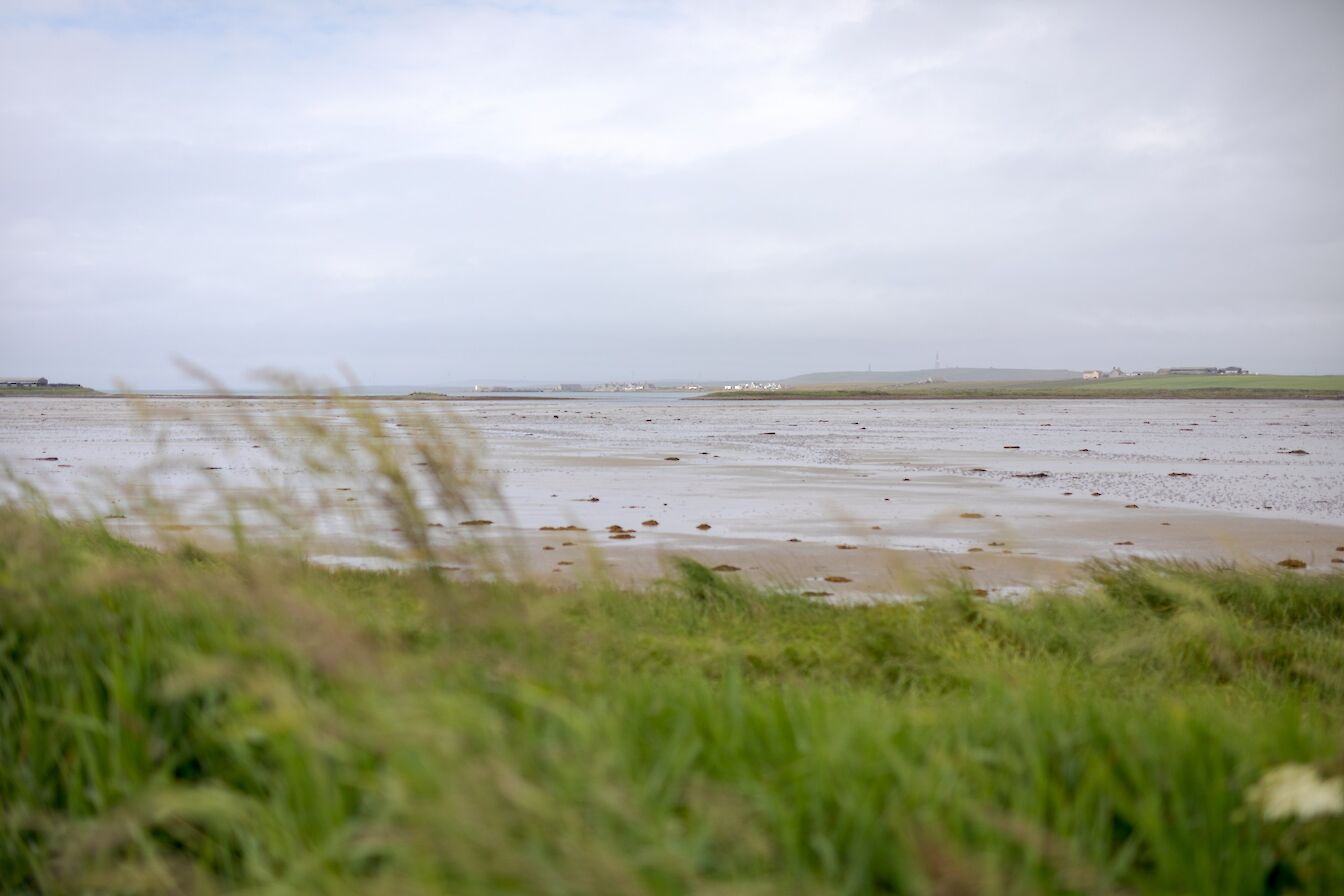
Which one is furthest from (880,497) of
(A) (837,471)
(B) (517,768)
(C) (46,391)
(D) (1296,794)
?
(C) (46,391)

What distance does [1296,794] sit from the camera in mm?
2424

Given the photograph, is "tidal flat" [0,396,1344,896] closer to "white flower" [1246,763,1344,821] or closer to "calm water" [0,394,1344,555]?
"white flower" [1246,763,1344,821]

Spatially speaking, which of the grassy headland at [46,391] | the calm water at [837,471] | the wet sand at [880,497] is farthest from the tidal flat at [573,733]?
the grassy headland at [46,391]

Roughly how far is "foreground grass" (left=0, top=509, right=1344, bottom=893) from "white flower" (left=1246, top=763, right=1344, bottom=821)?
0.09ft

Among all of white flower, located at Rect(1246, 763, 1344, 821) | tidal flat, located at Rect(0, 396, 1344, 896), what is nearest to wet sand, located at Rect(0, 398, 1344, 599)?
tidal flat, located at Rect(0, 396, 1344, 896)

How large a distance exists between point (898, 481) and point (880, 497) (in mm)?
2621

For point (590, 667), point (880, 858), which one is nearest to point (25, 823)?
point (590, 667)

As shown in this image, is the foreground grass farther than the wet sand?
No

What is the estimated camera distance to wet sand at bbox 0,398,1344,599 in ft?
32.2

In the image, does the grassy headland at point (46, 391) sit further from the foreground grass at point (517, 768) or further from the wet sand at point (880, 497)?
the foreground grass at point (517, 768)

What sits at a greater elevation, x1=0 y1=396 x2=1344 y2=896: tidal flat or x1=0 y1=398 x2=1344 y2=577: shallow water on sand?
x1=0 y1=396 x2=1344 y2=896: tidal flat

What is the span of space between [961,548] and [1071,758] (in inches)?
333

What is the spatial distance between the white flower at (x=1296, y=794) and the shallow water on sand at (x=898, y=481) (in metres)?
2.43

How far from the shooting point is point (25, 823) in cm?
306
